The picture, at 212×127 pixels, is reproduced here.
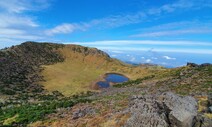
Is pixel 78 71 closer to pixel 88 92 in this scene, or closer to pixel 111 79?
pixel 111 79

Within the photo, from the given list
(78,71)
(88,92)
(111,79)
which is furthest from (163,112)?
(78,71)

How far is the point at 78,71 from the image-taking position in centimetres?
14988

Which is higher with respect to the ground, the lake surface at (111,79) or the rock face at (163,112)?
the rock face at (163,112)

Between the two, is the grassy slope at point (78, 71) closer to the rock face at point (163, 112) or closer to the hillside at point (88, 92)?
the hillside at point (88, 92)

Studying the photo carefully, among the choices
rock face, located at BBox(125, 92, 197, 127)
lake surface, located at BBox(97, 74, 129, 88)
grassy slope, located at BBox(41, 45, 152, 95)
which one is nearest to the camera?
rock face, located at BBox(125, 92, 197, 127)

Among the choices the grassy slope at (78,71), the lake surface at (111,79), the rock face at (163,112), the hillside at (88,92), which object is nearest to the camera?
the rock face at (163,112)

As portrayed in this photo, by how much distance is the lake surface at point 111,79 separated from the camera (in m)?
119

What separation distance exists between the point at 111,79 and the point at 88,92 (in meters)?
33.2

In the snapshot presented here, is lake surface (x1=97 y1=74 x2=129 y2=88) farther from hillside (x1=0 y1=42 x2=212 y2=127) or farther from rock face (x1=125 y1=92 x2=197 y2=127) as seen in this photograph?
rock face (x1=125 y1=92 x2=197 y2=127)

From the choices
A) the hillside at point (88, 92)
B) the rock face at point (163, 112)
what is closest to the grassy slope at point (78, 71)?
→ the hillside at point (88, 92)

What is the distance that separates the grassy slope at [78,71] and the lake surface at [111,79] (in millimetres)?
3681

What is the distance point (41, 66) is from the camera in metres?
147

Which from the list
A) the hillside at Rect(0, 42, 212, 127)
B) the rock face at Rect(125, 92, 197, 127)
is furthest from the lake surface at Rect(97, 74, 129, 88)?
the rock face at Rect(125, 92, 197, 127)

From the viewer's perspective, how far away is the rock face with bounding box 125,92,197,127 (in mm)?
25198
